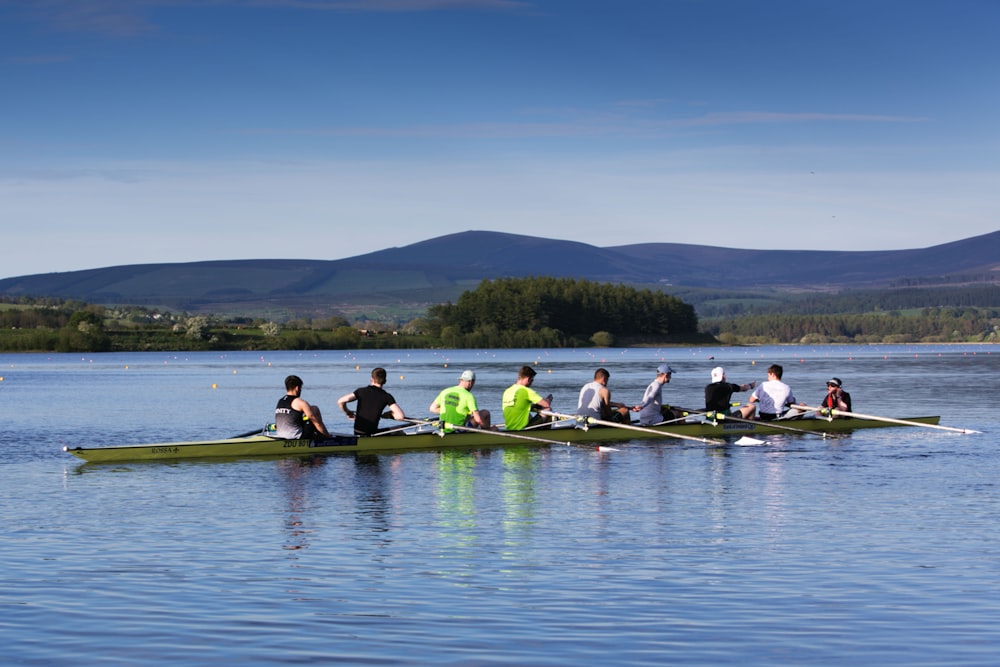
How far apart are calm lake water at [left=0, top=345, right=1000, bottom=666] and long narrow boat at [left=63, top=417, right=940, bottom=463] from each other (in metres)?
0.29

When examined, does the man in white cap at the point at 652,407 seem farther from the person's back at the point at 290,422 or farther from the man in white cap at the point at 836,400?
the person's back at the point at 290,422

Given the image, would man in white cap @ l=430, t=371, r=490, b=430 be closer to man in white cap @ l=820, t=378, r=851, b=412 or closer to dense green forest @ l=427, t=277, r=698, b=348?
man in white cap @ l=820, t=378, r=851, b=412

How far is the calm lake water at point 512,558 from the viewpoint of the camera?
10.2 m

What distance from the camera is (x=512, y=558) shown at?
13.8m

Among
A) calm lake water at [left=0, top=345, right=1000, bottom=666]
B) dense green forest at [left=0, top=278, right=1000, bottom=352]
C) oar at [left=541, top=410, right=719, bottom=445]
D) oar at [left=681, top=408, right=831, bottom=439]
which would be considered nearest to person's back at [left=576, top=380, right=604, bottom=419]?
oar at [left=541, top=410, right=719, bottom=445]

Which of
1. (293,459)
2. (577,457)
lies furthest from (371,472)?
(577,457)

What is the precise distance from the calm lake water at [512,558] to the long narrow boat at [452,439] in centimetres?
29

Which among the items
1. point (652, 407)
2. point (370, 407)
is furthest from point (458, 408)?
point (652, 407)

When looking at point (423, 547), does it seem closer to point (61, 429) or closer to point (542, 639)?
point (542, 639)

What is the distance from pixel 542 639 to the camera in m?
10.3

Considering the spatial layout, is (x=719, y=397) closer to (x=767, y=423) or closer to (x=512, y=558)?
(x=767, y=423)

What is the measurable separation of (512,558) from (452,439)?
40.0 ft

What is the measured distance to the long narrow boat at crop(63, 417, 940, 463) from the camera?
23719 mm

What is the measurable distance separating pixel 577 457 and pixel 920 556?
38.8 feet
